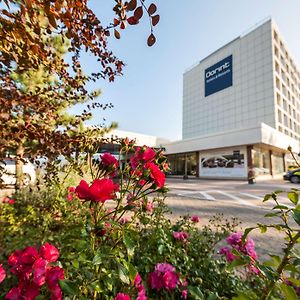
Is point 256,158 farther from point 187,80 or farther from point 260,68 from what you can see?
point 187,80

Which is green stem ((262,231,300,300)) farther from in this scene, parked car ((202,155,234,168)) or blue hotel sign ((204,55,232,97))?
blue hotel sign ((204,55,232,97))

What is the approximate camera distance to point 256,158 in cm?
1766

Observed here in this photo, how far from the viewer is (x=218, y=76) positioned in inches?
1404

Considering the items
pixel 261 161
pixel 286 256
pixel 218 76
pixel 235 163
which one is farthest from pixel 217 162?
pixel 218 76

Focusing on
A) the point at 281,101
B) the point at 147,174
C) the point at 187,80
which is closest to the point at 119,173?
the point at 147,174

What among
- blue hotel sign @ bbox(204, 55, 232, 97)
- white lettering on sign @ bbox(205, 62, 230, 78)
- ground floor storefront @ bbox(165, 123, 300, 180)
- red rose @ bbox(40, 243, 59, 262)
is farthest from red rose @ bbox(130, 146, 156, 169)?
Result: white lettering on sign @ bbox(205, 62, 230, 78)

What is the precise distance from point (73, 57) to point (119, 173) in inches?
42.6

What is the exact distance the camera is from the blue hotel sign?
109 ft

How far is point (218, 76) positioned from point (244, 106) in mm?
8957

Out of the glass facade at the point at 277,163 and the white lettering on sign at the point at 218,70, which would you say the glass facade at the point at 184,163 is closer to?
the glass facade at the point at 277,163

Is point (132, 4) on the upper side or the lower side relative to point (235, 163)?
lower

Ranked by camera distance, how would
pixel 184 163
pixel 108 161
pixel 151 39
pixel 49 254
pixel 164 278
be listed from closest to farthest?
pixel 49 254, pixel 151 39, pixel 108 161, pixel 164 278, pixel 184 163

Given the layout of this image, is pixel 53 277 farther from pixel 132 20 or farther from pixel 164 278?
pixel 132 20

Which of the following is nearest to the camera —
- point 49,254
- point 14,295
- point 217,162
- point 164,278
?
point 14,295
